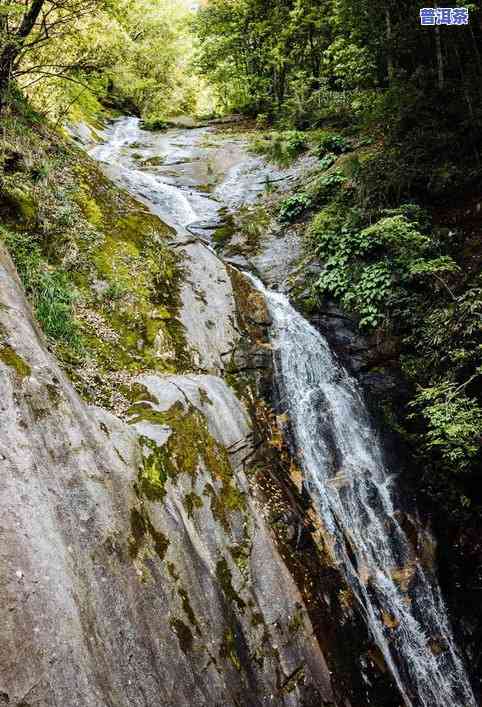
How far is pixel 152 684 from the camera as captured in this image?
10.5 feet

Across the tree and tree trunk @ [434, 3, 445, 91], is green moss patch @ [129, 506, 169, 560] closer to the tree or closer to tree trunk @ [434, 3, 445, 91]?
the tree

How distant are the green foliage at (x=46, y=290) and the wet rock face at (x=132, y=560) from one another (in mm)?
1016

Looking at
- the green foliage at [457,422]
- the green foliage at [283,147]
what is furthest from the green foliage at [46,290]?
the green foliage at [283,147]

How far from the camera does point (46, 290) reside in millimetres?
5758

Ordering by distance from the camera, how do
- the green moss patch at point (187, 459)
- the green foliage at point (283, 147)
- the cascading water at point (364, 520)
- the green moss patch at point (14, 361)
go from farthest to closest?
1. the green foliage at point (283, 147)
2. the cascading water at point (364, 520)
3. the green moss patch at point (187, 459)
4. the green moss patch at point (14, 361)

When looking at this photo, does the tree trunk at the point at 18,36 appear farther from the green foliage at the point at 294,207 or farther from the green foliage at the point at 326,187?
the green foliage at the point at 326,187

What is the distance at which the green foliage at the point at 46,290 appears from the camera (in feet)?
18.2

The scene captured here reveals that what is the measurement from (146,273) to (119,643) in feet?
20.4

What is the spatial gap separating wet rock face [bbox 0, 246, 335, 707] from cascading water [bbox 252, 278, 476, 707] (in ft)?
4.77

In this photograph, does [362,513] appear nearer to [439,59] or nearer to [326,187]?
[326,187]

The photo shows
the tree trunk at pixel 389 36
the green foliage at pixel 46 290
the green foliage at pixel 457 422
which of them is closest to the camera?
the green foliage at pixel 46 290

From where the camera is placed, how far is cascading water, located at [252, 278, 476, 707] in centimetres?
587

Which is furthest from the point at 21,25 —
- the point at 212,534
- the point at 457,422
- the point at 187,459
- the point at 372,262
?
the point at 457,422

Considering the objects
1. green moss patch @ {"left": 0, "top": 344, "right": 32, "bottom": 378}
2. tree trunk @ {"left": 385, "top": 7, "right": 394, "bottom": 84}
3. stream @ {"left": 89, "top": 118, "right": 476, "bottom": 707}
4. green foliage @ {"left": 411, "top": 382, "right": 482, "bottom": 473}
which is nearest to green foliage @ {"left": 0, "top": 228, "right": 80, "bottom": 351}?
green moss patch @ {"left": 0, "top": 344, "right": 32, "bottom": 378}
